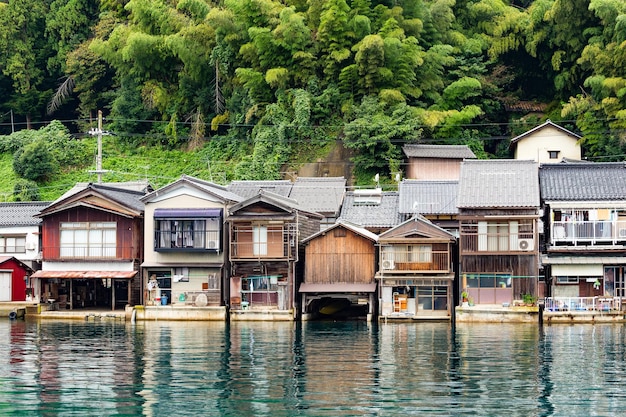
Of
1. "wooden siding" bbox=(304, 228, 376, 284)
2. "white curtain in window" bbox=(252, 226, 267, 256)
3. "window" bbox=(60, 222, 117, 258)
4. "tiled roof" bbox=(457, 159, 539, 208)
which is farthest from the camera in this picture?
"window" bbox=(60, 222, 117, 258)

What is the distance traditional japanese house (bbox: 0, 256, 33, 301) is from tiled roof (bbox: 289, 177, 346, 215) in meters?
12.6

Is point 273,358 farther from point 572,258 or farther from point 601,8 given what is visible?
point 601,8

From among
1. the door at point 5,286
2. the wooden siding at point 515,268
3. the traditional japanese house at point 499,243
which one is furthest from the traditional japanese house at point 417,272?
the door at point 5,286

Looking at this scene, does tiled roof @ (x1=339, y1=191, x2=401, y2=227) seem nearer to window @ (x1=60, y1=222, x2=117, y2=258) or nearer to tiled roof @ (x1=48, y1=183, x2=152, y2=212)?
tiled roof @ (x1=48, y1=183, x2=152, y2=212)

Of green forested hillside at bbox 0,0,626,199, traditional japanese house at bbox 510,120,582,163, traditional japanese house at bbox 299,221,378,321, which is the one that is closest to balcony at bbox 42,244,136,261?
traditional japanese house at bbox 299,221,378,321

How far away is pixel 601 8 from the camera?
56.5m

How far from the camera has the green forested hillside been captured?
57281 millimetres

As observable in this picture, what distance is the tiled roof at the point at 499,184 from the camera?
141ft

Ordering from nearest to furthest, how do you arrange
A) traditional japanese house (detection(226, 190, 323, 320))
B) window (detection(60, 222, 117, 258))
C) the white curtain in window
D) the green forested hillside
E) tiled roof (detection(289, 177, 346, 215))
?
traditional japanese house (detection(226, 190, 323, 320)), the white curtain in window, window (detection(60, 222, 117, 258)), tiled roof (detection(289, 177, 346, 215)), the green forested hillside

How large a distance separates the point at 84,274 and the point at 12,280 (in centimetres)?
349

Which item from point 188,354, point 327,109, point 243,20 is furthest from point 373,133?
point 188,354

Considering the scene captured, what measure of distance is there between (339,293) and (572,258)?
9.20m

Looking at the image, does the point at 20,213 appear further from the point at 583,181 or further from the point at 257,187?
the point at 583,181

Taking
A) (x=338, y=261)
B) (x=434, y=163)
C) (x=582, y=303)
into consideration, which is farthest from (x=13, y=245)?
(x=582, y=303)
